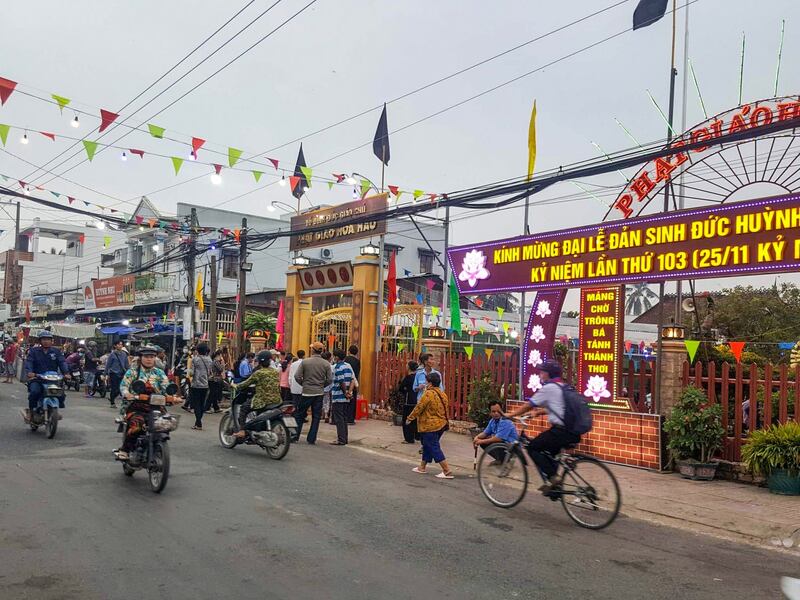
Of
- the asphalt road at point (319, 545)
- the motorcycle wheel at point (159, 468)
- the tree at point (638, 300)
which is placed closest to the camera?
the asphalt road at point (319, 545)

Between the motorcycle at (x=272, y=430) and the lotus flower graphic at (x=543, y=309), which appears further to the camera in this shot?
the lotus flower graphic at (x=543, y=309)

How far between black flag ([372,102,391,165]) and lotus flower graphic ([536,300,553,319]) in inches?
333

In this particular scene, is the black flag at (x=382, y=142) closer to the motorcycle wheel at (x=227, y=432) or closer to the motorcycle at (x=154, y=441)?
the motorcycle wheel at (x=227, y=432)

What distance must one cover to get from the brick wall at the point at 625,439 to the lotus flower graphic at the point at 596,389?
244 millimetres

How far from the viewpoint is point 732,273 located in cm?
983

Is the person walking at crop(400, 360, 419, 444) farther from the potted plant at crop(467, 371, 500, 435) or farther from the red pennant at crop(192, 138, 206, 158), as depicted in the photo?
the red pennant at crop(192, 138, 206, 158)

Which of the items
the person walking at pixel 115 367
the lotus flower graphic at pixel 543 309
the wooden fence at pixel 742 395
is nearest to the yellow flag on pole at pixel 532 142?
the lotus flower graphic at pixel 543 309

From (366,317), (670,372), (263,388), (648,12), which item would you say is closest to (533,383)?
(670,372)

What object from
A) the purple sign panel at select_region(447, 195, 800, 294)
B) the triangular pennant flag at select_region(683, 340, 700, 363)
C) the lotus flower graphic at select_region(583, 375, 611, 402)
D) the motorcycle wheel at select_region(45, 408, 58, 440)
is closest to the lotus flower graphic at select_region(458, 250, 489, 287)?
the purple sign panel at select_region(447, 195, 800, 294)

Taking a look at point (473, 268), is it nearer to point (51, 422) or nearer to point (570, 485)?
point (570, 485)

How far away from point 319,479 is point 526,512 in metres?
2.79

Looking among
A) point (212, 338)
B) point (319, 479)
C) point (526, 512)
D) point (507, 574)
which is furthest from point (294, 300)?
point (507, 574)

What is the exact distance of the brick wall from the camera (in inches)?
420

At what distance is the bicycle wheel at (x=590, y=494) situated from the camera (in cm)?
704
